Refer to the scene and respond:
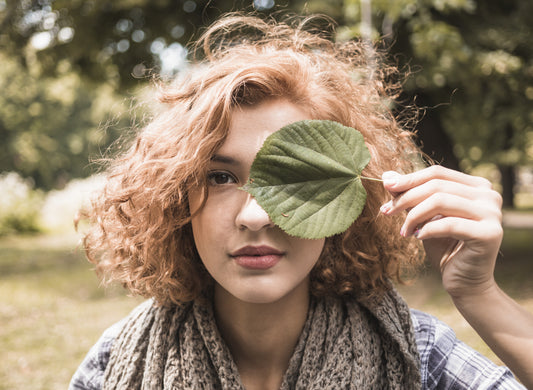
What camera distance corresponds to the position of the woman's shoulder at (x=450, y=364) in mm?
1559

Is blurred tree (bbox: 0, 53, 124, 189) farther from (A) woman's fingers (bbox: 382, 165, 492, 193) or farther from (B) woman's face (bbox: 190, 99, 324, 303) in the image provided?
(A) woman's fingers (bbox: 382, 165, 492, 193)

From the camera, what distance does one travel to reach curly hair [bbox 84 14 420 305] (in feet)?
5.10

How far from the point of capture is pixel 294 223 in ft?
4.18

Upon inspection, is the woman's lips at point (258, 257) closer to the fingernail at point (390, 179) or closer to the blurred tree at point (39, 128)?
the fingernail at point (390, 179)

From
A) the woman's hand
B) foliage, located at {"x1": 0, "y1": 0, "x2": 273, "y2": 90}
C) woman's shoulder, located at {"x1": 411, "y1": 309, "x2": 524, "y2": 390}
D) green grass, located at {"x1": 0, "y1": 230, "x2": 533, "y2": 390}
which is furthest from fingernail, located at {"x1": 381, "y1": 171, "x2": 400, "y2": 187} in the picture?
foliage, located at {"x1": 0, "y1": 0, "x2": 273, "y2": 90}

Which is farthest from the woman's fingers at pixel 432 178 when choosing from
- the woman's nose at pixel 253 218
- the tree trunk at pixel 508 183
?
the tree trunk at pixel 508 183

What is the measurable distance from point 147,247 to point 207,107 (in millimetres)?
561

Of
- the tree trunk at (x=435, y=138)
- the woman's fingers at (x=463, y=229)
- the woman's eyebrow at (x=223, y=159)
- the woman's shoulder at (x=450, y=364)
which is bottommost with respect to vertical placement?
the woman's shoulder at (x=450, y=364)

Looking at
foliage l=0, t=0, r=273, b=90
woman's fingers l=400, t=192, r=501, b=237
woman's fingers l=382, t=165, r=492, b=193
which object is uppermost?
foliage l=0, t=0, r=273, b=90

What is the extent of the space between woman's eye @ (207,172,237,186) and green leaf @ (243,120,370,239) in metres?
0.22

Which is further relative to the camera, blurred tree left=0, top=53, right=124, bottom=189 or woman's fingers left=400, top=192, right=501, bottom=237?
blurred tree left=0, top=53, right=124, bottom=189

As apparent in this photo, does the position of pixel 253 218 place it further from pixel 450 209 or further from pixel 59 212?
pixel 59 212

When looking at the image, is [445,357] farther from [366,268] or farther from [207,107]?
[207,107]

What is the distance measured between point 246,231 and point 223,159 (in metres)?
0.24
